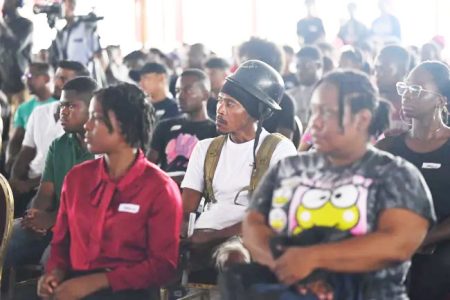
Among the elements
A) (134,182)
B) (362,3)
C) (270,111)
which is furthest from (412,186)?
(362,3)

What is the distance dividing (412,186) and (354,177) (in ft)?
0.55

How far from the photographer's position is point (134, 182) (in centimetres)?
331

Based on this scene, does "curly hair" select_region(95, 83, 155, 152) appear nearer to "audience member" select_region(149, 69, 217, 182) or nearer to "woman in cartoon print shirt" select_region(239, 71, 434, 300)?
"woman in cartoon print shirt" select_region(239, 71, 434, 300)

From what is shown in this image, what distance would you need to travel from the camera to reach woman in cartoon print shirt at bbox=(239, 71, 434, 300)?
8.66 feet

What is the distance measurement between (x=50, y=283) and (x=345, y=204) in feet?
3.80

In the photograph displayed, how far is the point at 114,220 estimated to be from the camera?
326 centimetres

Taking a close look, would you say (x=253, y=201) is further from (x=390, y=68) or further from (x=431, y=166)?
(x=390, y=68)

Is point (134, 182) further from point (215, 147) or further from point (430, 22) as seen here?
point (430, 22)

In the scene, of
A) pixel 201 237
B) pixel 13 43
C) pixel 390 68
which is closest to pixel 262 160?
pixel 201 237

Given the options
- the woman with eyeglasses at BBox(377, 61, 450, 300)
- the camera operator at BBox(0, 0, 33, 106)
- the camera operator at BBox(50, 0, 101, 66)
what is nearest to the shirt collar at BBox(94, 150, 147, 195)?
the woman with eyeglasses at BBox(377, 61, 450, 300)

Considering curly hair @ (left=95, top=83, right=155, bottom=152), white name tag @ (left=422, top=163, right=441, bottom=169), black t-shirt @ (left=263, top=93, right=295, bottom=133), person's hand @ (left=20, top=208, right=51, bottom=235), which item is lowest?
person's hand @ (left=20, top=208, right=51, bottom=235)

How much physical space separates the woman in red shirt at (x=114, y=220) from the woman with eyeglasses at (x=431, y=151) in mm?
973

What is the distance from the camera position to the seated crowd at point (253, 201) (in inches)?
106

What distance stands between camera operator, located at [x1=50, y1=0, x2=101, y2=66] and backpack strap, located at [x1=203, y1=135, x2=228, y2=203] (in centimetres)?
385
